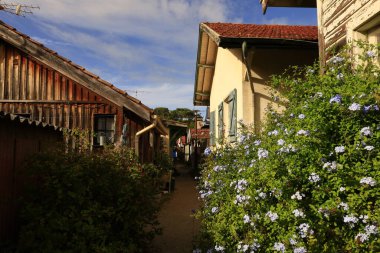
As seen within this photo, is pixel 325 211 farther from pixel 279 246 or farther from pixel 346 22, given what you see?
pixel 346 22

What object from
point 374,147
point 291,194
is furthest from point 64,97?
point 374,147

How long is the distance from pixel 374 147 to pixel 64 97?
751cm

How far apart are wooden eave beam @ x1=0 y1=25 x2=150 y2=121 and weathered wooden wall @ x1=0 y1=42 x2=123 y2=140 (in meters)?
0.19

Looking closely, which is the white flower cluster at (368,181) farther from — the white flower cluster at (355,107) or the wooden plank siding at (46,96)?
the wooden plank siding at (46,96)

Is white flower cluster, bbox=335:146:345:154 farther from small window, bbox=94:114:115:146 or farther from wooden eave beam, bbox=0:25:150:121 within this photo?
small window, bbox=94:114:115:146

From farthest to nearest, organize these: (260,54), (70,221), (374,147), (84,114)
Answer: (84,114)
(260,54)
(70,221)
(374,147)

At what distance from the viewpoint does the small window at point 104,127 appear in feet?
28.5

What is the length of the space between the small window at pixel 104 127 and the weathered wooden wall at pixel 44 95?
0.43 feet

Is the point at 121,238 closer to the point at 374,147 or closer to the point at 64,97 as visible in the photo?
the point at 374,147

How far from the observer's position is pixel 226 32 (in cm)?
715

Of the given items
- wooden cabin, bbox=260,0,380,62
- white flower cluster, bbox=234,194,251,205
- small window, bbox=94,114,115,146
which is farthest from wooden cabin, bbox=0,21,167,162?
white flower cluster, bbox=234,194,251,205

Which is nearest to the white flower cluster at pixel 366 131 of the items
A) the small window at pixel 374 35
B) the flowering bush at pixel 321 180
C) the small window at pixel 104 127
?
the flowering bush at pixel 321 180

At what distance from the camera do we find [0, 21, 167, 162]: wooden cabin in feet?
27.9

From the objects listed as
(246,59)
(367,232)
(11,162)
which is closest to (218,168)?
(367,232)
